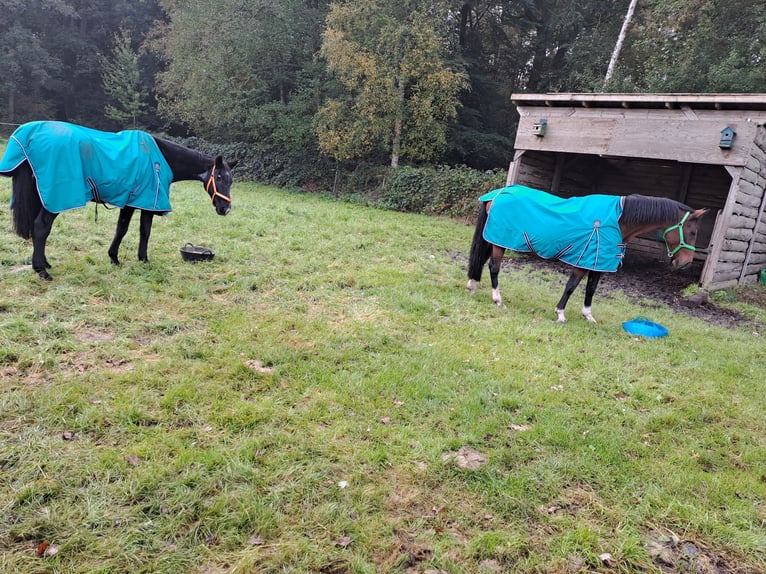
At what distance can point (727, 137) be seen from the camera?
753 centimetres

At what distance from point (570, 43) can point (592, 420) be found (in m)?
22.3

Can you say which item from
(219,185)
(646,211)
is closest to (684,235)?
(646,211)

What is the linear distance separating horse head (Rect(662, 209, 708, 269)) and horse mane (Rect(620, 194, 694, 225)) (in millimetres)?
97

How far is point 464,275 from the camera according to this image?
7215mm

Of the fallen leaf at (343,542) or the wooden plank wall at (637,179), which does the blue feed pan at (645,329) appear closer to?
the fallen leaf at (343,542)

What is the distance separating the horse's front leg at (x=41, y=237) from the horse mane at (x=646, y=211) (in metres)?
6.45

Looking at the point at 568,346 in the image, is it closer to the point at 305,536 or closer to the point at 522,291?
the point at 522,291

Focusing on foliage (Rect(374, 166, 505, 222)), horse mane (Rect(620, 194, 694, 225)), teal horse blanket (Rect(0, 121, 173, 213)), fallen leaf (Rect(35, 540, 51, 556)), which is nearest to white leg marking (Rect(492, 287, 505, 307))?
horse mane (Rect(620, 194, 694, 225))

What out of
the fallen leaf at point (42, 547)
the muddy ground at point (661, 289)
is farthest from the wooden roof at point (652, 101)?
the fallen leaf at point (42, 547)

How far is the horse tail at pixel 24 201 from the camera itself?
450cm

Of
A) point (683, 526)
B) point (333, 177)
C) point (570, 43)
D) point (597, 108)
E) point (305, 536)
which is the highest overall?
point (570, 43)

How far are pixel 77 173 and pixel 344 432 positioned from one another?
404cm

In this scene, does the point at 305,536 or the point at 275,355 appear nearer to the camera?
the point at 305,536

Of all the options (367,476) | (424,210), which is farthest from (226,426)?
(424,210)
